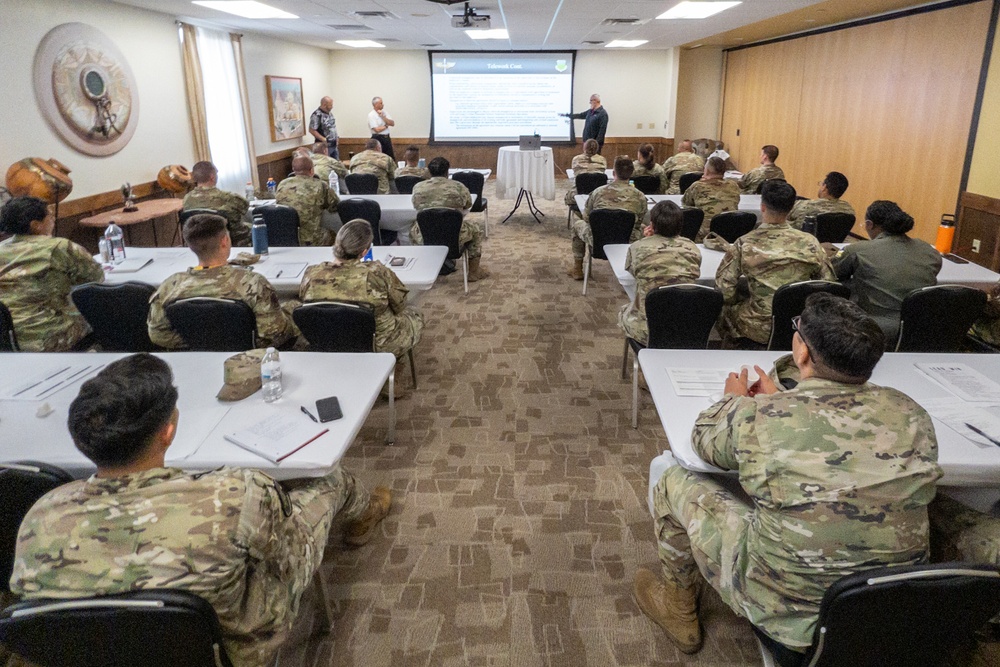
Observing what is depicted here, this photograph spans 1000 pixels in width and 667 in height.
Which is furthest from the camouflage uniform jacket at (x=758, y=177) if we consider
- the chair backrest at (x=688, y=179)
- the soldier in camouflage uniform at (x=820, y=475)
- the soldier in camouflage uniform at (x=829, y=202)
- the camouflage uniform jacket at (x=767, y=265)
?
the soldier in camouflage uniform at (x=820, y=475)

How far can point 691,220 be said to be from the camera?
605cm

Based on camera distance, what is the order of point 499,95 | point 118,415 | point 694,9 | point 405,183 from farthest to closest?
point 499,95
point 405,183
point 694,9
point 118,415

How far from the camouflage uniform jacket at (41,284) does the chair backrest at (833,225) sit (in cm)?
554

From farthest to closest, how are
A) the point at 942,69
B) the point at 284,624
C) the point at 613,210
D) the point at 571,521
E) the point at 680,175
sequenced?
the point at 680,175, the point at 942,69, the point at 613,210, the point at 571,521, the point at 284,624

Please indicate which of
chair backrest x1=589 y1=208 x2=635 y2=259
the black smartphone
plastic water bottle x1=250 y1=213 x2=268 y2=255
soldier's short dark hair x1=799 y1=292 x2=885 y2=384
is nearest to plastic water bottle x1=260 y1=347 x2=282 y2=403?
the black smartphone

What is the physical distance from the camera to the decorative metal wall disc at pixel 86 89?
5734mm

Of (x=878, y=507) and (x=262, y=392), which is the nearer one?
(x=878, y=507)

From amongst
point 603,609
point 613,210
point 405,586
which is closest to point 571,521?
point 603,609

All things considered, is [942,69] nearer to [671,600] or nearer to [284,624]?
[671,600]

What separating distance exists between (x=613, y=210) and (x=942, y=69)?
4.23 meters

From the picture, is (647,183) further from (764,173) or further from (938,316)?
(938,316)

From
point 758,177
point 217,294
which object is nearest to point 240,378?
point 217,294

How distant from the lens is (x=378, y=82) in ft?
46.4

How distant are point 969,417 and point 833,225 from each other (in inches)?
155
